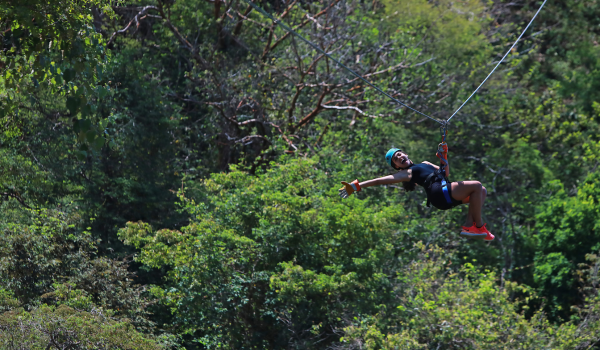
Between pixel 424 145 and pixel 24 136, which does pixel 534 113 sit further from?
pixel 24 136

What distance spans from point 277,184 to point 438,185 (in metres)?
6.60

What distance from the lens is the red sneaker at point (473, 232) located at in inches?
259

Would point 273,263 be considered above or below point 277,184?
below

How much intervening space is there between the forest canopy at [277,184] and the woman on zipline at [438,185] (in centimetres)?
275

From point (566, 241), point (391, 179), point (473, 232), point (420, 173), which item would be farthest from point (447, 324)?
point (566, 241)

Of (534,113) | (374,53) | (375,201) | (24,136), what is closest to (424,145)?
(374,53)

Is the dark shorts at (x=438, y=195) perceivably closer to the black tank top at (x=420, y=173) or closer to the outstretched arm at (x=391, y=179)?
the black tank top at (x=420, y=173)

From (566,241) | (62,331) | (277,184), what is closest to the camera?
(62,331)

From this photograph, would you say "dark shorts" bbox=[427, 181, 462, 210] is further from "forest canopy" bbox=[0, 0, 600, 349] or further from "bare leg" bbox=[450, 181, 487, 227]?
"forest canopy" bbox=[0, 0, 600, 349]

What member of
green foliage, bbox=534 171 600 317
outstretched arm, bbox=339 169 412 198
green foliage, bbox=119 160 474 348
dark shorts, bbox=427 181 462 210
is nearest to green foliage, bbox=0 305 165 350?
green foliage, bbox=119 160 474 348

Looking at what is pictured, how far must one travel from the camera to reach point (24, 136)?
551 inches

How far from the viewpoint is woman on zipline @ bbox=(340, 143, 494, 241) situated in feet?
20.6

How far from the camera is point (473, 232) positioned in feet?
21.7

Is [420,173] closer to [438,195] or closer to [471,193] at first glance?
[438,195]
